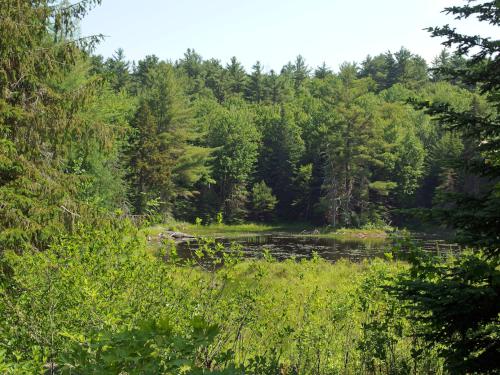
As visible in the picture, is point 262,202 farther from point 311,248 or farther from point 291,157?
point 311,248

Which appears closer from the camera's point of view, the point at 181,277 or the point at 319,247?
the point at 181,277

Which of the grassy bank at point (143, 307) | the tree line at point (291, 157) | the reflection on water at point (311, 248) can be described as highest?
the tree line at point (291, 157)

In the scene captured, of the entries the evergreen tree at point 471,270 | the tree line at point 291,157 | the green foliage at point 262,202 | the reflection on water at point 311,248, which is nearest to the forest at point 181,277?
the evergreen tree at point 471,270

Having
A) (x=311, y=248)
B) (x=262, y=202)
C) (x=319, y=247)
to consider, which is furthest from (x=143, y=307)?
(x=262, y=202)

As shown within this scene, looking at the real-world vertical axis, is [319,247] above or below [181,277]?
below

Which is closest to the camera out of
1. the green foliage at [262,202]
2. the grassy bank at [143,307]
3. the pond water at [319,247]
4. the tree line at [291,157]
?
the grassy bank at [143,307]

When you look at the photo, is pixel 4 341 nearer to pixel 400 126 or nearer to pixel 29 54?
pixel 29 54

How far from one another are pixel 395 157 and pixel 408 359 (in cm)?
5420

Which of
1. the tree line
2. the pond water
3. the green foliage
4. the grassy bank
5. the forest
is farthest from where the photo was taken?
the green foliage

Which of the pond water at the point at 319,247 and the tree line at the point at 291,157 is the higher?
the tree line at the point at 291,157

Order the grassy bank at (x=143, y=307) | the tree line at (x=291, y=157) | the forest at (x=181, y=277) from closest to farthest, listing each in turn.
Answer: the forest at (x=181, y=277) < the grassy bank at (x=143, y=307) < the tree line at (x=291, y=157)

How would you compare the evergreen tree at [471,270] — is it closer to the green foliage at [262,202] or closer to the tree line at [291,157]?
the tree line at [291,157]

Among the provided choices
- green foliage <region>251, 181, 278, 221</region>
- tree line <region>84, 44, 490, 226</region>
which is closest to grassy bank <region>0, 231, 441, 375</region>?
tree line <region>84, 44, 490, 226</region>

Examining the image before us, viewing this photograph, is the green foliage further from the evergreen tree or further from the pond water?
the evergreen tree
